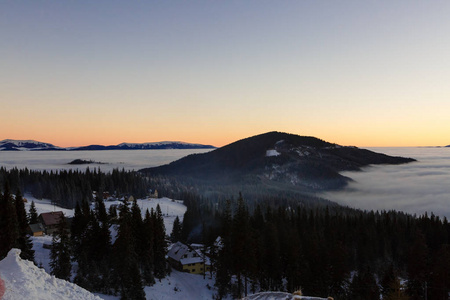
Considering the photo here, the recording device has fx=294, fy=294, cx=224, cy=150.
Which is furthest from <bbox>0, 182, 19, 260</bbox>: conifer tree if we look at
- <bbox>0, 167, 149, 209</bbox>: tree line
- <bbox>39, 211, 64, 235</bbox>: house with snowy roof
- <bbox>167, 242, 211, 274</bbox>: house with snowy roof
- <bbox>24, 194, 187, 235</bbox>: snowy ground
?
<bbox>0, 167, 149, 209</bbox>: tree line

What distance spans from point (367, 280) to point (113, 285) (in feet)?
116

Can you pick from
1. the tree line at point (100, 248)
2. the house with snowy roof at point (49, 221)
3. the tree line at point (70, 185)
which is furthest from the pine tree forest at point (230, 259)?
the tree line at point (70, 185)

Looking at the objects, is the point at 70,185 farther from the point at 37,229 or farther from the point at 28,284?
the point at 28,284

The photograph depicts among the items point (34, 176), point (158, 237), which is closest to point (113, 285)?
point (158, 237)

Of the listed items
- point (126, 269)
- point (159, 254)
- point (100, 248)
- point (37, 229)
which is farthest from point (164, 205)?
point (126, 269)

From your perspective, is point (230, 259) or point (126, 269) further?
point (230, 259)

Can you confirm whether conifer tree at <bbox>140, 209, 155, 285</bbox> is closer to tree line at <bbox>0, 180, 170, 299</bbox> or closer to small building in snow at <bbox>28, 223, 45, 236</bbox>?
tree line at <bbox>0, 180, 170, 299</bbox>

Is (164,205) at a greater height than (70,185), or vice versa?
(70,185)

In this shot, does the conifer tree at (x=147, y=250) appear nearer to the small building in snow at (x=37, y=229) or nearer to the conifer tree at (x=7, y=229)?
the conifer tree at (x=7, y=229)

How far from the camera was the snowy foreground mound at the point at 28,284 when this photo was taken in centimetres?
1179

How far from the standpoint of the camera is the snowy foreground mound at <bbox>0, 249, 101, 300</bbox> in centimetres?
1179

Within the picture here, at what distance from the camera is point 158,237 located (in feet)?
169

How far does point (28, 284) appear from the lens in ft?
41.4

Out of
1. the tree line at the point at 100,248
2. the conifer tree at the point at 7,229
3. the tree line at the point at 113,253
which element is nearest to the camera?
the conifer tree at the point at 7,229
